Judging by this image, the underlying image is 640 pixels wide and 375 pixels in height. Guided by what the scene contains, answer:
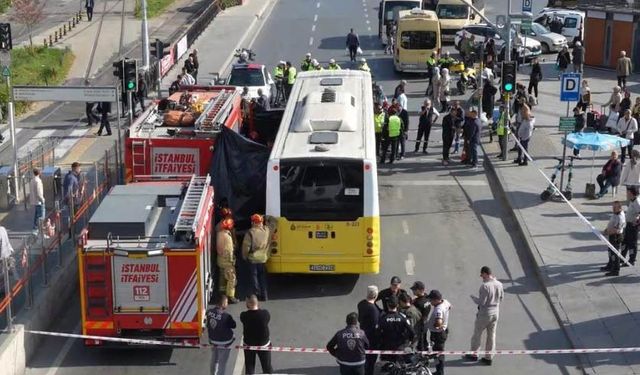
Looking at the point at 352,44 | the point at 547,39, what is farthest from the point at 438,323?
the point at 547,39

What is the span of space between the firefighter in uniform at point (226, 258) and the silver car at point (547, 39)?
3018 cm

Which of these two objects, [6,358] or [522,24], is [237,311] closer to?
[6,358]

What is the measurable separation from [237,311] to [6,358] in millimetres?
4700

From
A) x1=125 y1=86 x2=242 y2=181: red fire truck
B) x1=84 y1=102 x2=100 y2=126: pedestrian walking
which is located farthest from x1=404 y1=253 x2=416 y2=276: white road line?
x1=84 y1=102 x2=100 y2=126: pedestrian walking

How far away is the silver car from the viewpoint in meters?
46.0

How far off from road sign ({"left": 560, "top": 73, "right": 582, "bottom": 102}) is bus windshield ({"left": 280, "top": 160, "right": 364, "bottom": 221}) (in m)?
7.98

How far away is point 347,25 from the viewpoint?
2213 inches

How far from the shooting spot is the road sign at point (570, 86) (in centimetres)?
2453

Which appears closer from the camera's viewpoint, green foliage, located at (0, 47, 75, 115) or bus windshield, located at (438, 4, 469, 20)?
green foliage, located at (0, 47, 75, 115)

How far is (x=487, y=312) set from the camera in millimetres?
16000

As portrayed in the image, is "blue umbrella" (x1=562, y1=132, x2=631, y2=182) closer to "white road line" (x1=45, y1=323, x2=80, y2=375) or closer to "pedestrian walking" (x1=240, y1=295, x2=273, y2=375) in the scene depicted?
"pedestrian walking" (x1=240, y1=295, x2=273, y2=375)

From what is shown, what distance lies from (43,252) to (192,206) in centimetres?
271

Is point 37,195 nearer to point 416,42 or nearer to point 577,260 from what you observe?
point 577,260

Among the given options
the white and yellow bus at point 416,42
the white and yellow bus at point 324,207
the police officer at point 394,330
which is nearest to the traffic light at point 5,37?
the white and yellow bus at point 324,207
